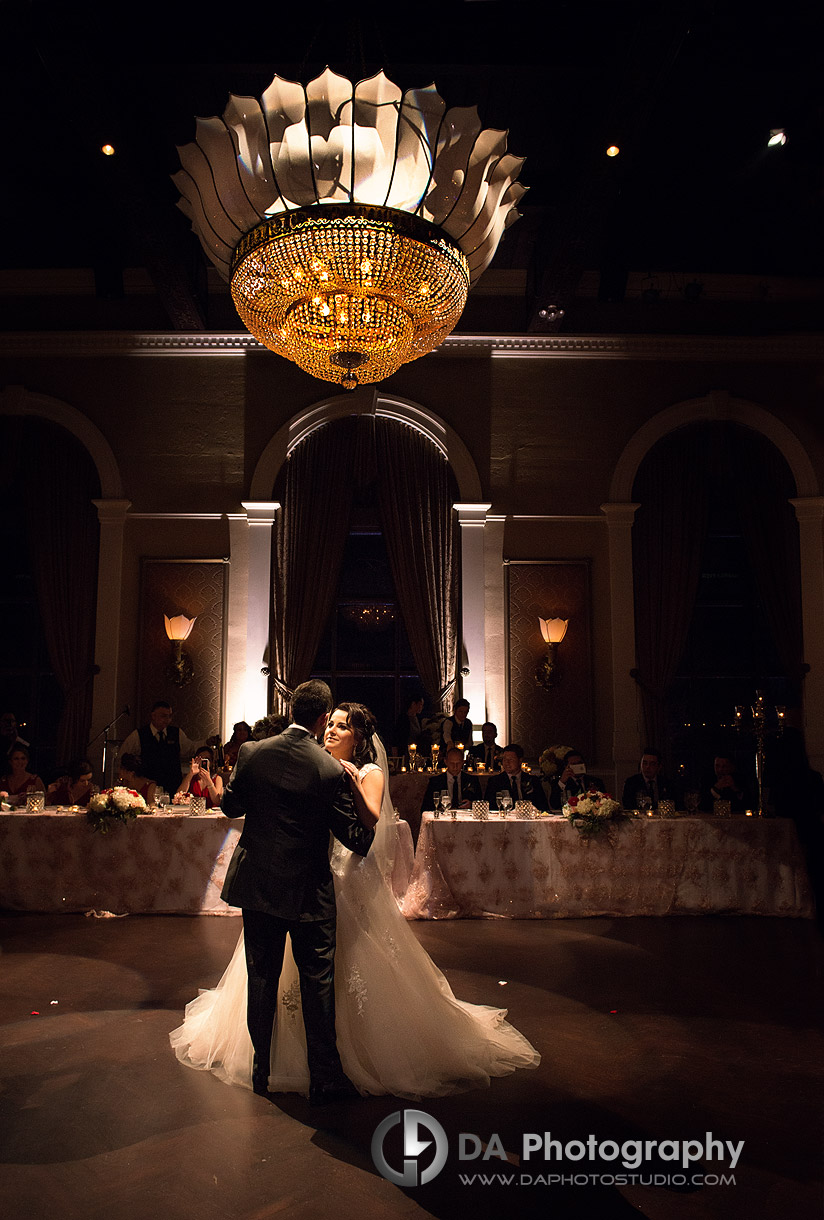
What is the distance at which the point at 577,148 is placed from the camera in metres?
7.03

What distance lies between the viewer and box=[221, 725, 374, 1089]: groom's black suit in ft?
10.4

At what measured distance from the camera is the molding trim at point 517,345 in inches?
365

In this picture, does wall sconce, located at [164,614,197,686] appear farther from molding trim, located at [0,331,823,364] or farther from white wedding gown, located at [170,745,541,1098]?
white wedding gown, located at [170,745,541,1098]

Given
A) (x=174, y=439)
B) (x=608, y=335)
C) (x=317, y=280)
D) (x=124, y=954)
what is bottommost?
(x=124, y=954)

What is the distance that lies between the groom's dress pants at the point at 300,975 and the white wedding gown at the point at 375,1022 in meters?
0.15

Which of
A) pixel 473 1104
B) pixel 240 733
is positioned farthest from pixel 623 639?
pixel 473 1104

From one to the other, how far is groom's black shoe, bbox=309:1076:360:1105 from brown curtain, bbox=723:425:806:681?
24.2 feet

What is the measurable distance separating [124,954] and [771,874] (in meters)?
4.34

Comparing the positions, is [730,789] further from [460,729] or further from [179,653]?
[179,653]

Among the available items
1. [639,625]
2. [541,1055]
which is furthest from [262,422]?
[541,1055]

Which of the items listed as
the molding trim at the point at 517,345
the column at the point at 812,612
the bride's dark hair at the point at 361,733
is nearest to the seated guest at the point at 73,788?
the bride's dark hair at the point at 361,733

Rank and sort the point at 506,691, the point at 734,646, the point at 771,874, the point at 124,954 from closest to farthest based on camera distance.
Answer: the point at 124,954 → the point at 771,874 → the point at 506,691 → the point at 734,646

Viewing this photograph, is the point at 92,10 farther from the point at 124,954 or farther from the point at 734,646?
the point at 734,646

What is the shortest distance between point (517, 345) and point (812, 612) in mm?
4143
